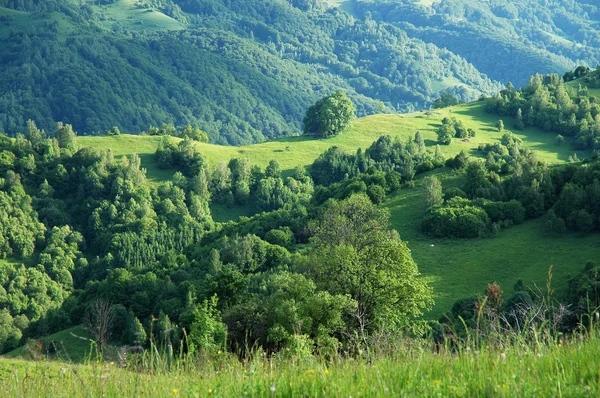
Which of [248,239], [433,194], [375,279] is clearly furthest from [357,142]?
[375,279]

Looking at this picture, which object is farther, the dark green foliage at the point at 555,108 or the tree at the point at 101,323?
the dark green foliage at the point at 555,108

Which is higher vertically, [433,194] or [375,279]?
[375,279]

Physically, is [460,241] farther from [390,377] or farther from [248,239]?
[390,377]

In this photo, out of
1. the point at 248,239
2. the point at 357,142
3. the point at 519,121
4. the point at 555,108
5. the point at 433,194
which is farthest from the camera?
the point at 357,142

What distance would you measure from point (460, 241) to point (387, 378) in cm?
6841

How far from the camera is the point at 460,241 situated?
2918 inches

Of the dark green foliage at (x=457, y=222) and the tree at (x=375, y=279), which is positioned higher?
the tree at (x=375, y=279)

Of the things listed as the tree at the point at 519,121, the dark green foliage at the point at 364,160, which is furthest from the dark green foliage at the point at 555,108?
the dark green foliage at the point at 364,160

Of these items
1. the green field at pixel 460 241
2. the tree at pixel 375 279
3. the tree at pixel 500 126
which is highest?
the tree at pixel 500 126

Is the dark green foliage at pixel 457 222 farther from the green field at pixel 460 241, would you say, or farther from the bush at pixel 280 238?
the bush at pixel 280 238

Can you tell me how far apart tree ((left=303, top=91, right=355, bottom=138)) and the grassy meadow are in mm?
157090

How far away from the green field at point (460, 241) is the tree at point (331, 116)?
4.29 metres

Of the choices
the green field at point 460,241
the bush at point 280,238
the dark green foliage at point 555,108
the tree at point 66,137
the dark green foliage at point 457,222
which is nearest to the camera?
the green field at point 460,241

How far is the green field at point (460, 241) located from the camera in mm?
62156
